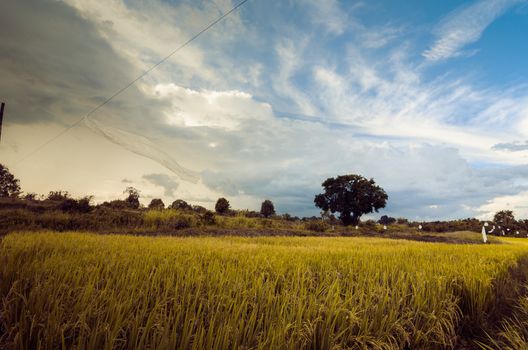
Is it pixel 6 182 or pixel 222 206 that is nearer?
pixel 222 206

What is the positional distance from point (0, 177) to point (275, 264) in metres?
60.3

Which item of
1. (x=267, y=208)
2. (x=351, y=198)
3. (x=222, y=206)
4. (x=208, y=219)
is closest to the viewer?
(x=208, y=219)

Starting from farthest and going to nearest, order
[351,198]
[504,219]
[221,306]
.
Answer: [504,219]
[351,198]
[221,306]

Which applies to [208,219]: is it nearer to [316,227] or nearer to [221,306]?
[316,227]

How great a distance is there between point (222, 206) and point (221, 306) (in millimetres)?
30338

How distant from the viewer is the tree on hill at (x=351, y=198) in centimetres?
4313

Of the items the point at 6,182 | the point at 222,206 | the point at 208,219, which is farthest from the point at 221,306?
the point at 6,182

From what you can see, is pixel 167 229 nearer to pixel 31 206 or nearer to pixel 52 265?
pixel 31 206

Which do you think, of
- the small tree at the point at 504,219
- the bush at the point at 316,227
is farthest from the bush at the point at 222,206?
the small tree at the point at 504,219

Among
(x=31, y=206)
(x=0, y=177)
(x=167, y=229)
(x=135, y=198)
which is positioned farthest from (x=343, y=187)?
(x=0, y=177)

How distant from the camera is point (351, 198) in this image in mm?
43375

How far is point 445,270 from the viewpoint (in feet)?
18.9

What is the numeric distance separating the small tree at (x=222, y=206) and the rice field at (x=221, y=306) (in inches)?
1045

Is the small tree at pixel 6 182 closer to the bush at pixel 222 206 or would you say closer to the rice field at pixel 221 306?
the bush at pixel 222 206
